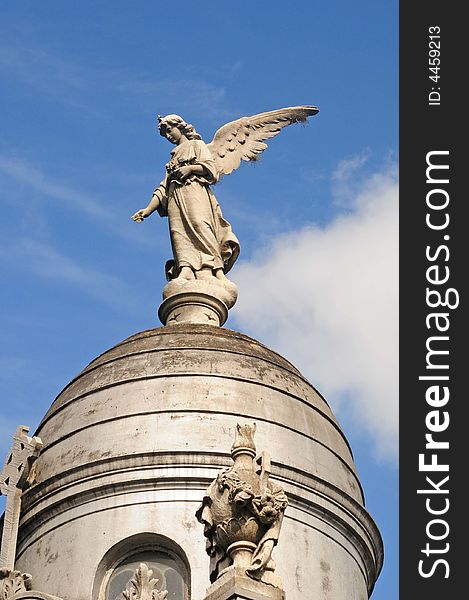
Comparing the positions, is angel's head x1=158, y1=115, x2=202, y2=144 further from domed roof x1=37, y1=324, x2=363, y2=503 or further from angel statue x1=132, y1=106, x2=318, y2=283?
domed roof x1=37, y1=324, x2=363, y2=503

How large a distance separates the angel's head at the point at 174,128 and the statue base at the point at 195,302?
3099 mm

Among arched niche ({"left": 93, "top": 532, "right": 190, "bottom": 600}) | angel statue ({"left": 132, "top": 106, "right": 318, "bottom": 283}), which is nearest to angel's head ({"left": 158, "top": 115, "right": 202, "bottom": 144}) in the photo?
angel statue ({"left": 132, "top": 106, "right": 318, "bottom": 283})

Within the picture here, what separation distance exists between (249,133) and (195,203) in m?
2.59

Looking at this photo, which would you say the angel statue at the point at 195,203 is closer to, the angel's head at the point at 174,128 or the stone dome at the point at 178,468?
the angel's head at the point at 174,128

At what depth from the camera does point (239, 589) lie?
20.2 metres

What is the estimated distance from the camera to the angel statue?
32.4 m

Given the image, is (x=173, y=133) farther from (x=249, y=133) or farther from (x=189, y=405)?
(x=189, y=405)

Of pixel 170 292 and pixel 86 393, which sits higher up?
pixel 170 292

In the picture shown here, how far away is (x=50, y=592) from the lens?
1048 inches

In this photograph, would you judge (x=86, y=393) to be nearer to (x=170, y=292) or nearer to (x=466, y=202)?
(x=170, y=292)

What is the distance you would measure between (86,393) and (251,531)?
8.08 meters

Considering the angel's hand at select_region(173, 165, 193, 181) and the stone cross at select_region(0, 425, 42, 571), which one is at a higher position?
the angel's hand at select_region(173, 165, 193, 181)

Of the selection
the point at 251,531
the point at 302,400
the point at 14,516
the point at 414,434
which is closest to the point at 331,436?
the point at 302,400

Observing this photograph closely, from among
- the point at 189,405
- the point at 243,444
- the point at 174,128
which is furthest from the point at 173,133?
the point at 243,444
